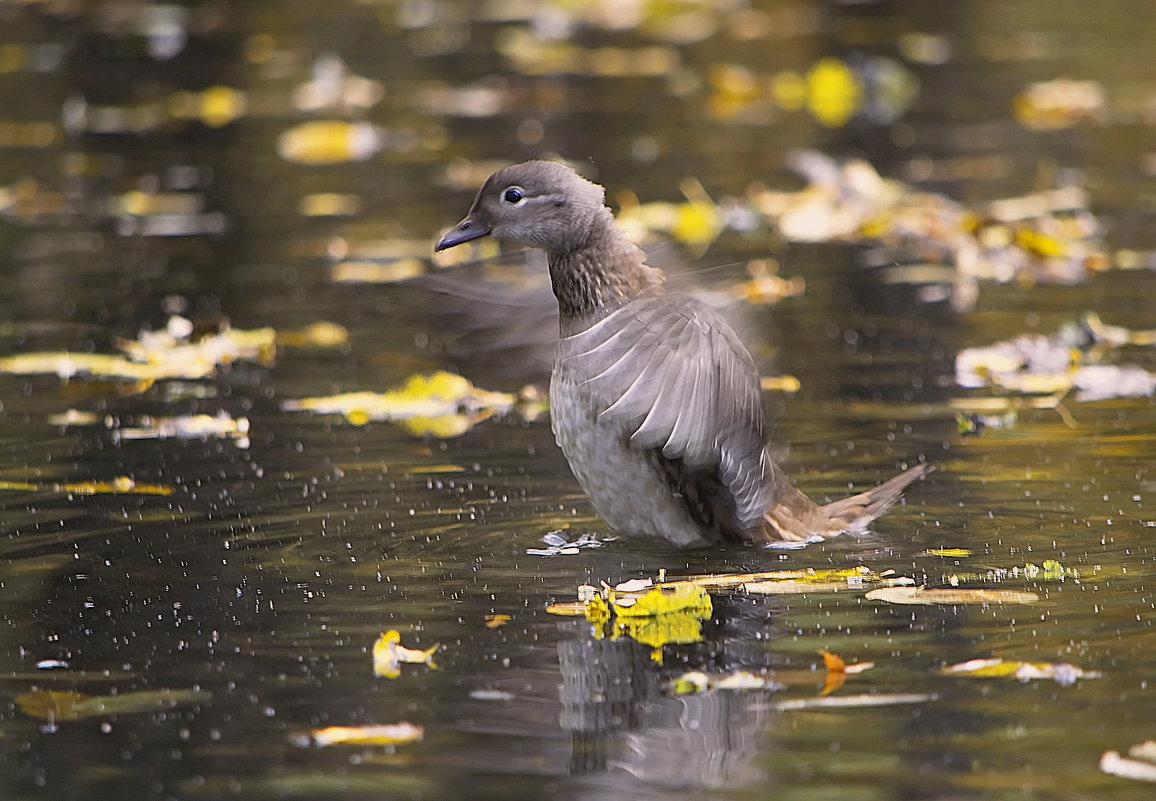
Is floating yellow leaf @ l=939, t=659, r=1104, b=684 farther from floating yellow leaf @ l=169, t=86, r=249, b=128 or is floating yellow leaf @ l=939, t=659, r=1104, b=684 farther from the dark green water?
floating yellow leaf @ l=169, t=86, r=249, b=128

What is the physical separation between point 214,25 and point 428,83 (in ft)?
11.9

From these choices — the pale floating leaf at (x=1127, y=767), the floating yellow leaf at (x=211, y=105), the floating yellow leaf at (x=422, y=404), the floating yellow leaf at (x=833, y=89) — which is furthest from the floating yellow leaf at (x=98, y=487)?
the floating yellow leaf at (x=833, y=89)

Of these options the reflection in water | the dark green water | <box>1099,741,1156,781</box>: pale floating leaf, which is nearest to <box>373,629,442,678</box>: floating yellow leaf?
the dark green water

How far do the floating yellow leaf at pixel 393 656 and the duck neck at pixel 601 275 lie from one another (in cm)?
143

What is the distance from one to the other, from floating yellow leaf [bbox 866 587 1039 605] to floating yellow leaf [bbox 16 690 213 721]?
170cm

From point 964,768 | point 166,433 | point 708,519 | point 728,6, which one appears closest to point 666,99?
point 728,6

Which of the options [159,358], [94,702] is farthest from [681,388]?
[159,358]

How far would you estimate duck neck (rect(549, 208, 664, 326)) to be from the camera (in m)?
5.52

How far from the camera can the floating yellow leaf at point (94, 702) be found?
4.10 m

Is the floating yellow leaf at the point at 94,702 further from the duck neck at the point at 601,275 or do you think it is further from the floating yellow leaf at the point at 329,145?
the floating yellow leaf at the point at 329,145

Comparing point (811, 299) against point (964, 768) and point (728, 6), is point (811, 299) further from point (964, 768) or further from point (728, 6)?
point (728, 6)

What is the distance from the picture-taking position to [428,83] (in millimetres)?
15812

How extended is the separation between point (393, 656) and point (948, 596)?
1.40 metres

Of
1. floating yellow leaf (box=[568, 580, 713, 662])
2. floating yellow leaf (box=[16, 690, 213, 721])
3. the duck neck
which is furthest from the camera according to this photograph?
the duck neck
